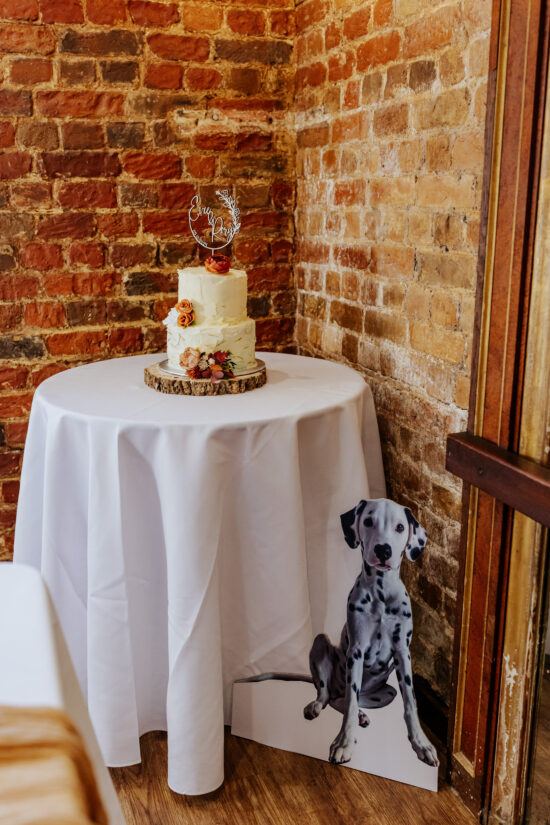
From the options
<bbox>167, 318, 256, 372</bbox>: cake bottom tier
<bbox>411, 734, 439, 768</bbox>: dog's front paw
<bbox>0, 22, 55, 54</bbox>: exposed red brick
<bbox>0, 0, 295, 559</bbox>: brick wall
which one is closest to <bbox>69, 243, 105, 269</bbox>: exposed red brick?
<bbox>0, 0, 295, 559</bbox>: brick wall

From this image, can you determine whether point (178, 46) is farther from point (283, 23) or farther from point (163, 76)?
point (283, 23)

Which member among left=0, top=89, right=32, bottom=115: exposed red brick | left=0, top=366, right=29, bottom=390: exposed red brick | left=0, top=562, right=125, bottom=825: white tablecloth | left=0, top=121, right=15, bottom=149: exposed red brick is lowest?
left=0, top=366, right=29, bottom=390: exposed red brick

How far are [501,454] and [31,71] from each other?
1.84 m

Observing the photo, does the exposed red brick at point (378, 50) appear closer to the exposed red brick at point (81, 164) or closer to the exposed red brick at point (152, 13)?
the exposed red brick at point (152, 13)

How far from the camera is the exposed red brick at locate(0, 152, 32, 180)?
2314mm

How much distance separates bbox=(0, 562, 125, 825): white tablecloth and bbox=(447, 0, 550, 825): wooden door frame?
2.80 ft

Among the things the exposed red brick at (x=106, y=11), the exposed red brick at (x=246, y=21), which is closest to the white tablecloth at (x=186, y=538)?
the exposed red brick at (x=106, y=11)

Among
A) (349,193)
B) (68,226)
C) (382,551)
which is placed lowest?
(382,551)

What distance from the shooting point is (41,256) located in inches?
95.3

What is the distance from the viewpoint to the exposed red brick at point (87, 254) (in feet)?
8.03

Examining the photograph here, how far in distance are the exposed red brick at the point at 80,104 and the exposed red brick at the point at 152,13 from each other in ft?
0.79

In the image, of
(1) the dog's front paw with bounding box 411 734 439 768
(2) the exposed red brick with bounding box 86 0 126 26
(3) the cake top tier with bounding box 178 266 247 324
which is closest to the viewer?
(1) the dog's front paw with bounding box 411 734 439 768

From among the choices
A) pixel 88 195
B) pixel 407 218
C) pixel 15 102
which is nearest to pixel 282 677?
pixel 407 218

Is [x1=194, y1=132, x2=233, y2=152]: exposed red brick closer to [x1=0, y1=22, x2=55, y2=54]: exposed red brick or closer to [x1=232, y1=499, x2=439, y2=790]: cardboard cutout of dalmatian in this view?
[x1=0, y1=22, x2=55, y2=54]: exposed red brick
